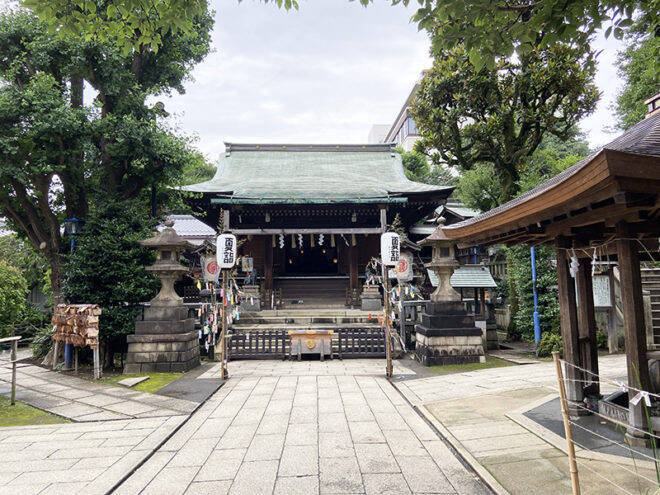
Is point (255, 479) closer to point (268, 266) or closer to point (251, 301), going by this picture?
point (251, 301)

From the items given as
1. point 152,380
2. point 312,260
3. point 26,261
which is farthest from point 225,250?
point 26,261

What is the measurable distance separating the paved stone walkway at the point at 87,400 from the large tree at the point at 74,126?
9.04 ft

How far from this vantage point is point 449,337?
8.91m

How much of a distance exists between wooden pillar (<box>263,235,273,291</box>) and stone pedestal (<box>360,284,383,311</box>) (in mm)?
4167

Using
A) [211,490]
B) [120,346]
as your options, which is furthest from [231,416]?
[120,346]

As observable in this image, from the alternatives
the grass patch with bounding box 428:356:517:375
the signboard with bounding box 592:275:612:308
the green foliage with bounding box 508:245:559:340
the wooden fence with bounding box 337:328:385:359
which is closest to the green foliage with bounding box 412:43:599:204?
the green foliage with bounding box 508:245:559:340

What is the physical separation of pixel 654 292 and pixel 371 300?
8.21 m

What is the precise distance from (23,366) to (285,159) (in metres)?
15.1

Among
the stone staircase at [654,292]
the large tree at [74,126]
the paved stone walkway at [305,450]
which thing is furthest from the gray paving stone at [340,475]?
the stone staircase at [654,292]

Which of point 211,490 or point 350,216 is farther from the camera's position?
point 350,216

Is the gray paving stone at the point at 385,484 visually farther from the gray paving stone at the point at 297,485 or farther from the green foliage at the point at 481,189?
the green foliage at the point at 481,189

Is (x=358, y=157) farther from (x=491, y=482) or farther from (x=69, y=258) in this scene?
(x=491, y=482)

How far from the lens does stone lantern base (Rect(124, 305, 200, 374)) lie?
28.1 ft

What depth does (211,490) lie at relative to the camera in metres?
3.27
